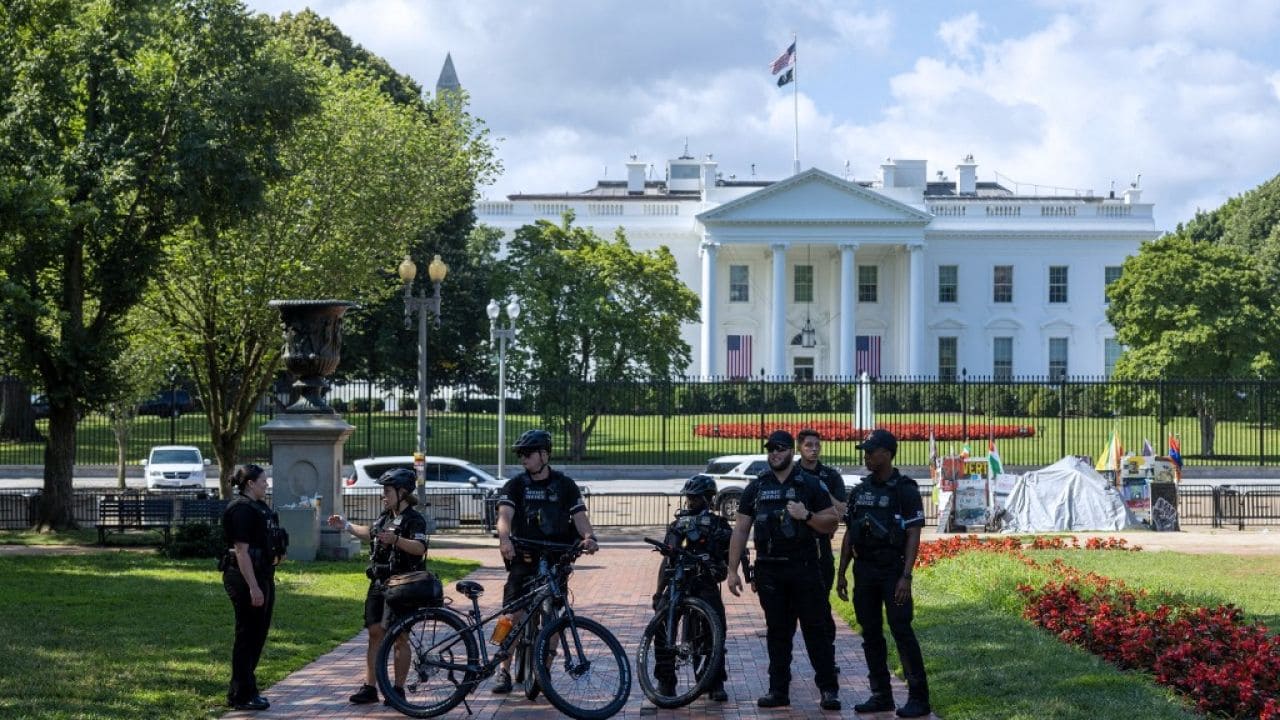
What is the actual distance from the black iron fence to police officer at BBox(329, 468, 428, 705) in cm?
2694

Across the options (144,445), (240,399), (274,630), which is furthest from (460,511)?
(144,445)

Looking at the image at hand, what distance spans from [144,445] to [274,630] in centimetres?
3757

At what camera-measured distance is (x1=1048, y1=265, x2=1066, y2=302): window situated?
254 feet

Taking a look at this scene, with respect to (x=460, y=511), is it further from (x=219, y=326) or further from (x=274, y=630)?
(x=274, y=630)

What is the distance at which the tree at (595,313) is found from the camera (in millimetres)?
47688

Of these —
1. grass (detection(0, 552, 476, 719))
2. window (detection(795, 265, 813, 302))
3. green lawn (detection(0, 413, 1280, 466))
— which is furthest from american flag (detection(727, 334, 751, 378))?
grass (detection(0, 552, 476, 719))

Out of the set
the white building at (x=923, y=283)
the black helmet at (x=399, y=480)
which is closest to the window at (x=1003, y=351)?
the white building at (x=923, y=283)

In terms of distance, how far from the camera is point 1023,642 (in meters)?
11.8

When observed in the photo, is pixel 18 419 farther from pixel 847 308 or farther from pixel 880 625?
pixel 847 308

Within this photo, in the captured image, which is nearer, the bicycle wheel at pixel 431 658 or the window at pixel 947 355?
the bicycle wheel at pixel 431 658

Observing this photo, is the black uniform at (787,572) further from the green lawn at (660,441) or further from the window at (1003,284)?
the window at (1003,284)

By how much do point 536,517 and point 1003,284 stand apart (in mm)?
70596

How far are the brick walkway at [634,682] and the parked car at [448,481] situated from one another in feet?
30.1

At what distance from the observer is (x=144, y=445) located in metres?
48.8
